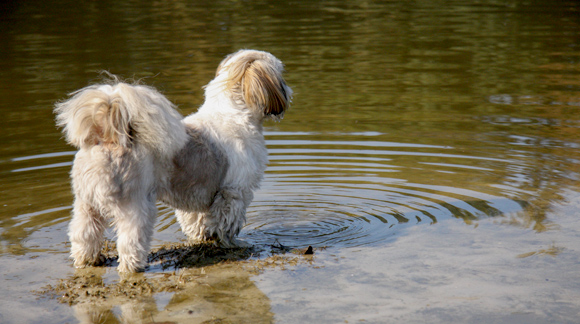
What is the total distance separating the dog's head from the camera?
6004mm

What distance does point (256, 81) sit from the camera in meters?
5.97

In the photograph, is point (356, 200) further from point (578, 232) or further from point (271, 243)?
point (578, 232)

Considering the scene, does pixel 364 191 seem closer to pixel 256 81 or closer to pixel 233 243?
pixel 233 243

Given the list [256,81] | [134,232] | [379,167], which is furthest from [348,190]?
[134,232]

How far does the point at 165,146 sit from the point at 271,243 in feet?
4.98

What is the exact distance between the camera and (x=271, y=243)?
249 inches

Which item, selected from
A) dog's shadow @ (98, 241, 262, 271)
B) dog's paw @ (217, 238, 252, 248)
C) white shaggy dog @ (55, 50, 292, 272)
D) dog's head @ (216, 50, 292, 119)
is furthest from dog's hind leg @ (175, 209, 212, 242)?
dog's head @ (216, 50, 292, 119)

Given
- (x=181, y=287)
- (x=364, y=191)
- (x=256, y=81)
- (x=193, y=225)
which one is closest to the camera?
(x=181, y=287)

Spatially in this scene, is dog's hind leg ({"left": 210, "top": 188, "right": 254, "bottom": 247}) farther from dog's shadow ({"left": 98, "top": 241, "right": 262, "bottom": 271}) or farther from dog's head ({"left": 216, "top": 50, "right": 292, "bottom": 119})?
dog's head ({"left": 216, "top": 50, "right": 292, "bottom": 119})

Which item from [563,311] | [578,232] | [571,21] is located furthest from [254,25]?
[563,311]

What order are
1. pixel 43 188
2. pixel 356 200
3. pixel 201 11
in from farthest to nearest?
pixel 201 11, pixel 43 188, pixel 356 200

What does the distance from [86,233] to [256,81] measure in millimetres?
1882

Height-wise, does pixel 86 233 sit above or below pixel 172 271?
above

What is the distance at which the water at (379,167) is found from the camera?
5.18 meters
